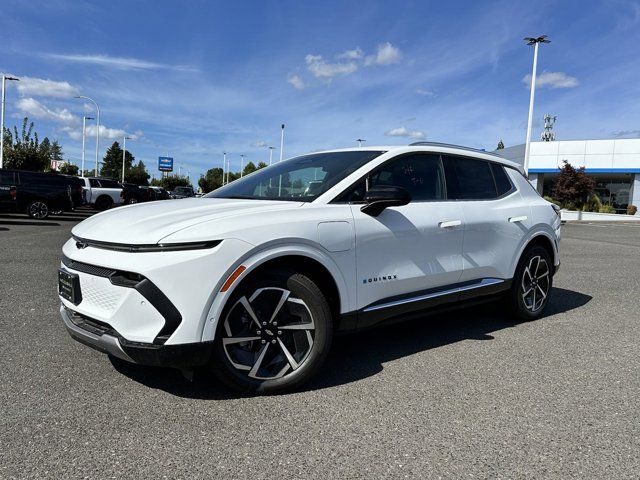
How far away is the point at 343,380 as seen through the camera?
344 centimetres

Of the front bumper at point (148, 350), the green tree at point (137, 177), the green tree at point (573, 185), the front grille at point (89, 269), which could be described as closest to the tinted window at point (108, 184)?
the front grille at point (89, 269)

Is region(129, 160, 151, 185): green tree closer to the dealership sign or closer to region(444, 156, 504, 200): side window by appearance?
the dealership sign

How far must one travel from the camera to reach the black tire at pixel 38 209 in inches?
673

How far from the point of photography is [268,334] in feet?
10.2

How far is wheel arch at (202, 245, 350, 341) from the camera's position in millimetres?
2855

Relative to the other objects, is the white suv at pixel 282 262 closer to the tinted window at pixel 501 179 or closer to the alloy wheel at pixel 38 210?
the tinted window at pixel 501 179

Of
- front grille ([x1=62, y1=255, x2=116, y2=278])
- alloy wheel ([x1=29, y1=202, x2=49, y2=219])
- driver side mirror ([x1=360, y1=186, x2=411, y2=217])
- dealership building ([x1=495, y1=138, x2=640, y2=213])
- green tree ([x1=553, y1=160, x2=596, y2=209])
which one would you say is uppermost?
dealership building ([x1=495, y1=138, x2=640, y2=213])

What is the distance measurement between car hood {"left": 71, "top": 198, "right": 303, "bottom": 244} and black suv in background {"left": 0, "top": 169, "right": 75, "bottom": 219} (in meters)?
15.5

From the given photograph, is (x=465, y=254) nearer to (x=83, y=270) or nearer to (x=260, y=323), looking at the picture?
(x=260, y=323)

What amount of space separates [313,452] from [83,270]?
68.3 inches

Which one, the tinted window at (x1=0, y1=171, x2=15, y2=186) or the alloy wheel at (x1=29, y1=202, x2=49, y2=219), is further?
the alloy wheel at (x1=29, y1=202, x2=49, y2=219)

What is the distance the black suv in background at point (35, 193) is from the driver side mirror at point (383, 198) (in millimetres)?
16572

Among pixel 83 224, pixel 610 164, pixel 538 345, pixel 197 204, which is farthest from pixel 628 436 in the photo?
pixel 610 164

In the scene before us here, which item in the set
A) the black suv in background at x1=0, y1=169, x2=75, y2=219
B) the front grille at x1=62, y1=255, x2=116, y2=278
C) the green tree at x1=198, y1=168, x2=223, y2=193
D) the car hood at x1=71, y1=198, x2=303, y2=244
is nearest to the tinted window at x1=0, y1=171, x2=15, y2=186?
the black suv in background at x1=0, y1=169, x2=75, y2=219
